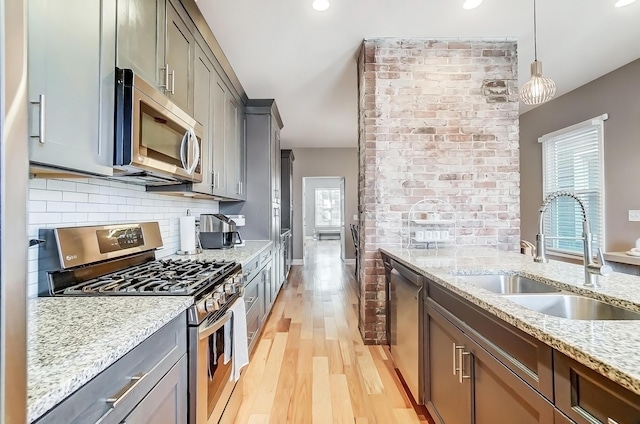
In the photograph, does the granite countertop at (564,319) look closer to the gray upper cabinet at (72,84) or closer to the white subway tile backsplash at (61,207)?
the gray upper cabinet at (72,84)

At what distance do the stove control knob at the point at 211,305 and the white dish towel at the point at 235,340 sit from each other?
7.2 inches

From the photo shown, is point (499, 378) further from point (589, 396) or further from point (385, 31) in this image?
point (385, 31)

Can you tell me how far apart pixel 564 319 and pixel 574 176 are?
14.1ft

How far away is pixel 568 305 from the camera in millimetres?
1294

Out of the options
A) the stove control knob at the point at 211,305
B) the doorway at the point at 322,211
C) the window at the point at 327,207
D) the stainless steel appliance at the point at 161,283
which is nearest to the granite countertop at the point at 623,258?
the stainless steel appliance at the point at 161,283

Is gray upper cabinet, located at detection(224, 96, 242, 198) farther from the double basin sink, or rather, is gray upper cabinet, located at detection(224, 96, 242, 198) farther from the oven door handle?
the double basin sink

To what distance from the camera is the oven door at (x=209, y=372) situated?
3.93ft

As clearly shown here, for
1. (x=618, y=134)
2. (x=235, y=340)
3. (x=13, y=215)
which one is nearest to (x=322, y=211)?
(x=618, y=134)

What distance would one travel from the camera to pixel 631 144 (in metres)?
Answer: 3.37

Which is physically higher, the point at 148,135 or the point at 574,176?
the point at 574,176

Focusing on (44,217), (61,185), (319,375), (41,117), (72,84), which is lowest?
(319,375)

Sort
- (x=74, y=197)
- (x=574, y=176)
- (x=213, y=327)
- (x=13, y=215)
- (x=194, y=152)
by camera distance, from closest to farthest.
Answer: (x=13, y=215) → (x=213, y=327) → (x=74, y=197) → (x=194, y=152) → (x=574, y=176)

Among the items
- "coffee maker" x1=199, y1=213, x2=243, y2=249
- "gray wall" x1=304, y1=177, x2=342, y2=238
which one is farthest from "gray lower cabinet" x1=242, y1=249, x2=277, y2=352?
"gray wall" x1=304, y1=177, x2=342, y2=238

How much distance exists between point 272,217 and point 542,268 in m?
2.86
